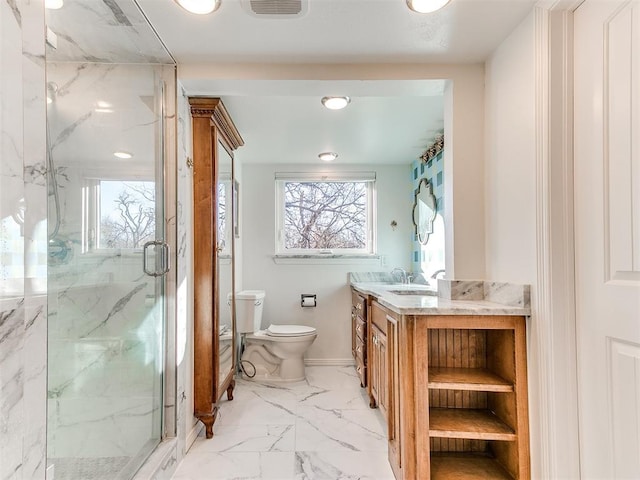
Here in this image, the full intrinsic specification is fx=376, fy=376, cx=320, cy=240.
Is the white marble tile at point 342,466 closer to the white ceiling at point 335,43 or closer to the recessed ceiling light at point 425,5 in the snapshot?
the white ceiling at point 335,43

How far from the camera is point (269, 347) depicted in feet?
10.8

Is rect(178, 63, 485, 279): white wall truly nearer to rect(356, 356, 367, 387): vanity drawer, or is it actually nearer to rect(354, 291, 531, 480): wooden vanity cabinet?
rect(354, 291, 531, 480): wooden vanity cabinet

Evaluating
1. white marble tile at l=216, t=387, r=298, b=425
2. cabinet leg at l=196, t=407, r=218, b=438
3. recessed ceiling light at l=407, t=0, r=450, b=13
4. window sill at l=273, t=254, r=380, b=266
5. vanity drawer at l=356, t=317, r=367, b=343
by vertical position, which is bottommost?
white marble tile at l=216, t=387, r=298, b=425

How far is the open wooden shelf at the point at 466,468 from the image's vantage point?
1.61 metres

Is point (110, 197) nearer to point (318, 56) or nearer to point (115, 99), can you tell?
point (115, 99)

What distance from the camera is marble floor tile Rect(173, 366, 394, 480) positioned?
187cm

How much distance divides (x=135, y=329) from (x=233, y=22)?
4.74 ft

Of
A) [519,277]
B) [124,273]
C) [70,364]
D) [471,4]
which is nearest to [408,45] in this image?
[471,4]

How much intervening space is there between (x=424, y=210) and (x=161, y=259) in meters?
2.45

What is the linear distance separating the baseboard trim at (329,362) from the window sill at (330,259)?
3.19ft

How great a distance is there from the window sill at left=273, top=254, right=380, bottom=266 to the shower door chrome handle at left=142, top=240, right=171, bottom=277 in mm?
1999

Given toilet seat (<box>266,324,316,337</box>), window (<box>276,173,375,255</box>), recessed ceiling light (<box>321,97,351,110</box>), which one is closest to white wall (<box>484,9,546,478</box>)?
recessed ceiling light (<box>321,97,351,110</box>)

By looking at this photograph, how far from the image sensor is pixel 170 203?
193cm

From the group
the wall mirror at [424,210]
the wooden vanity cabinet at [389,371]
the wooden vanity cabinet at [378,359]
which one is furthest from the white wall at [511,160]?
the wall mirror at [424,210]
